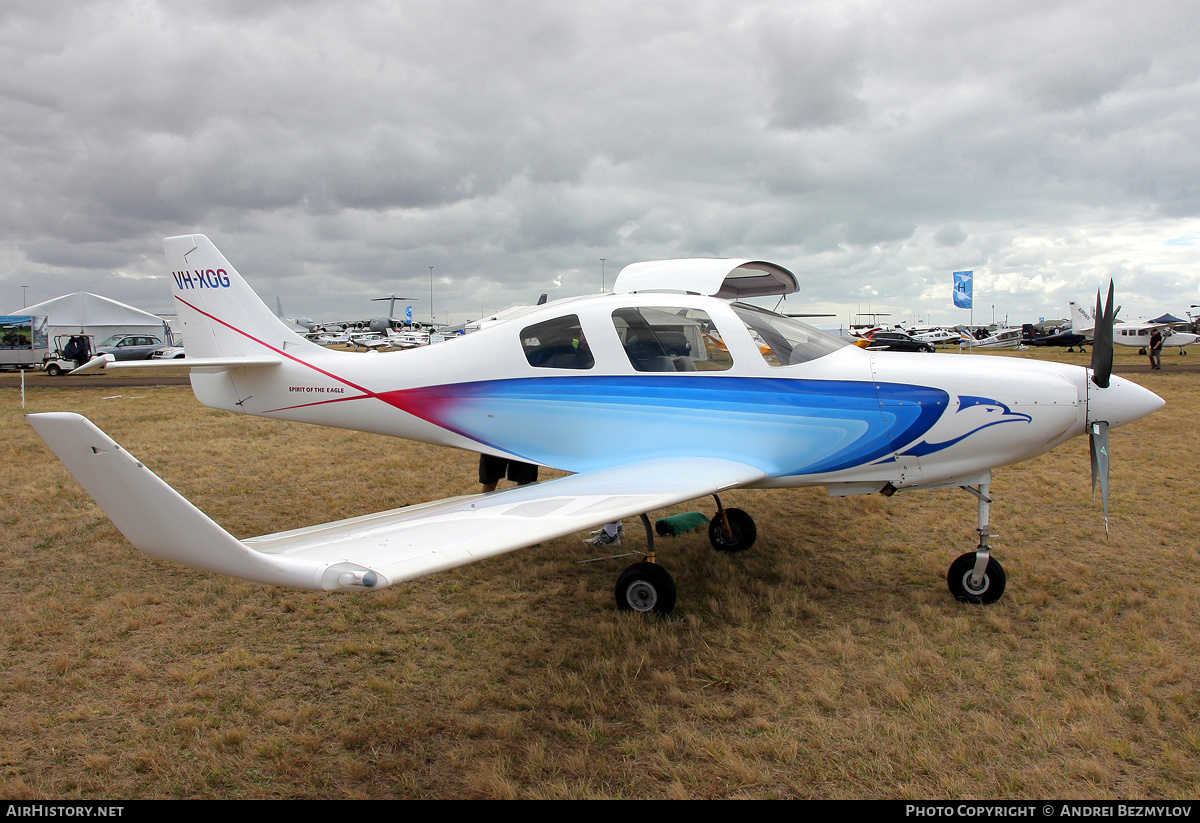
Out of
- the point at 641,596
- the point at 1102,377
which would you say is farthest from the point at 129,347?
the point at 1102,377

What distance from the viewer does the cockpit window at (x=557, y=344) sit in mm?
5078

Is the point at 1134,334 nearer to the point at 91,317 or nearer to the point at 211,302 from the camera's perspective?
the point at 211,302

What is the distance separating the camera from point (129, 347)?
33.2 m

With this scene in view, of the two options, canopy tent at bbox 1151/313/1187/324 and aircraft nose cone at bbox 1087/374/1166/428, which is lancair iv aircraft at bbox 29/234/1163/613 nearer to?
aircraft nose cone at bbox 1087/374/1166/428

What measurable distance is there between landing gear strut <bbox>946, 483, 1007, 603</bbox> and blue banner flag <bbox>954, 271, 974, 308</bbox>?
30545 millimetres

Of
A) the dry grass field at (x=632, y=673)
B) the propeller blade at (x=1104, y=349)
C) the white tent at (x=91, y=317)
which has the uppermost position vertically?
the white tent at (x=91, y=317)

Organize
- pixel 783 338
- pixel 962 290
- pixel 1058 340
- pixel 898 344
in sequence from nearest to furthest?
1. pixel 783 338
2. pixel 962 290
3. pixel 898 344
4. pixel 1058 340

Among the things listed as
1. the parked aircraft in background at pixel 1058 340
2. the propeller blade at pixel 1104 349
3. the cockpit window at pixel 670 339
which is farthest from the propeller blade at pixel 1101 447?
the parked aircraft in background at pixel 1058 340

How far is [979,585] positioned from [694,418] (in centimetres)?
244

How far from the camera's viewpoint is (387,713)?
11.5 ft

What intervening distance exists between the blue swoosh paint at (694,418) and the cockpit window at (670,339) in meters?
0.12

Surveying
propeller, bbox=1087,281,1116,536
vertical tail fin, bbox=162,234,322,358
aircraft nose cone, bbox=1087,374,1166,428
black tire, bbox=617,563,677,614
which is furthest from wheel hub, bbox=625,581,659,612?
vertical tail fin, bbox=162,234,322,358

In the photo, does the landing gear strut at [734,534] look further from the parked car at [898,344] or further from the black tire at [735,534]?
the parked car at [898,344]

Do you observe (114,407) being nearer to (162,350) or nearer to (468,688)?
(468,688)
